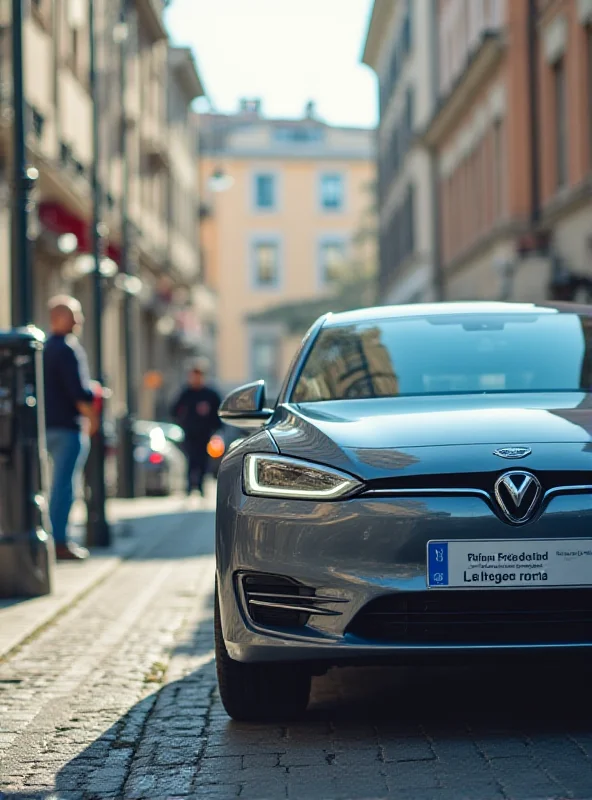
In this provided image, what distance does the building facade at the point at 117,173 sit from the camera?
24.7 metres

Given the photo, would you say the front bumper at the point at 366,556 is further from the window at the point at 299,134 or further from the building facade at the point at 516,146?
the window at the point at 299,134

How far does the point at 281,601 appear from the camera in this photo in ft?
17.0

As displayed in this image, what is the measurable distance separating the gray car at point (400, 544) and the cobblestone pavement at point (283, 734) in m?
0.28

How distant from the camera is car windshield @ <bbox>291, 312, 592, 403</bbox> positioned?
618 cm

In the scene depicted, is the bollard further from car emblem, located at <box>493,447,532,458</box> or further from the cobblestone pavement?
car emblem, located at <box>493,447,532,458</box>

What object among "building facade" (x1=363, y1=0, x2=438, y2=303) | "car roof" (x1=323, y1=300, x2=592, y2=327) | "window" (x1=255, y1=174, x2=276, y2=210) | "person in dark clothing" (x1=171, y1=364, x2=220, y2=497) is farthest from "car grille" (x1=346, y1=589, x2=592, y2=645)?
"window" (x1=255, y1=174, x2=276, y2=210)

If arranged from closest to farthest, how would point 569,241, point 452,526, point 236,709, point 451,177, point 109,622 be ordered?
1. point 452,526
2. point 236,709
3. point 109,622
4. point 569,241
5. point 451,177

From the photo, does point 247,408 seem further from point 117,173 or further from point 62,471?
point 117,173

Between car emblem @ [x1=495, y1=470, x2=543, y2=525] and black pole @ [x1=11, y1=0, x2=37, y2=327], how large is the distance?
Answer: 5.85 m

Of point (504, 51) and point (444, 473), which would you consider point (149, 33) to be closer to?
point (504, 51)

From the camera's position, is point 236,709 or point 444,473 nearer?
point 444,473

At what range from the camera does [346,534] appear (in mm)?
5043

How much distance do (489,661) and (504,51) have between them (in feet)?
81.7

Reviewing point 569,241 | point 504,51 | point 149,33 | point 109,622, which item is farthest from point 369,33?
point 109,622
